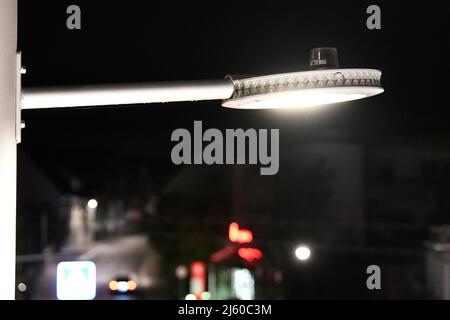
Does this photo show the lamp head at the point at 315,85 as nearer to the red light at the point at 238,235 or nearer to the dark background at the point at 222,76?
the dark background at the point at 222,76

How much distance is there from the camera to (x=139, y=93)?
275cm

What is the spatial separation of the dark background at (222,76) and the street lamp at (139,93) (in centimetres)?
9

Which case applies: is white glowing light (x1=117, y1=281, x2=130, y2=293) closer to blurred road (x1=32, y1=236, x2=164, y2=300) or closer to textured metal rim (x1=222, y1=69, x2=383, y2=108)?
textured metal rim (x1=222, y1=69, x2=383, y2=108)

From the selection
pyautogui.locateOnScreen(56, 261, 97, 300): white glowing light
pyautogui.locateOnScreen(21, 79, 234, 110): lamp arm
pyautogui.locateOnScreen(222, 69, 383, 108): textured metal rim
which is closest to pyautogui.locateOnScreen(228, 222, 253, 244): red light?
pyautogui.locateOnScreen(56, 261, 97, 300): white glowing light

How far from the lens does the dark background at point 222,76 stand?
34.6 ft

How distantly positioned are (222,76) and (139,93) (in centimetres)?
27

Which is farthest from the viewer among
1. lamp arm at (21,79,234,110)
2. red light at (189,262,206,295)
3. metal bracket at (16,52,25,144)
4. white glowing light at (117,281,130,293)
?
red light at (189,262,206,295)

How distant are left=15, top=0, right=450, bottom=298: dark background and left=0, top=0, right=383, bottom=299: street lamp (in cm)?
9

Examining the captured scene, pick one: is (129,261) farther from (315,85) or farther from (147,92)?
(315,85)

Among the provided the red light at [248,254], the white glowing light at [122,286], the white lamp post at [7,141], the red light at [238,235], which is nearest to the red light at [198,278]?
the red light at [248,254]

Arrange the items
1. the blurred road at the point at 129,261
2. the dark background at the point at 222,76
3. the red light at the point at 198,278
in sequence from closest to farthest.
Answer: the dark background at the point at 222,76 < the red light at the point at 198,278 < the blurred road at the point at 129,261

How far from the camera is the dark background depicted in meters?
10.5
